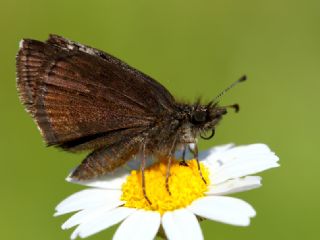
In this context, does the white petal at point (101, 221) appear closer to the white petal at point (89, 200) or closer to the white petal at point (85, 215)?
the white petal at point (85, 215)

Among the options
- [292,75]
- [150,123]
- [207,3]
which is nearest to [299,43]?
[292,75]

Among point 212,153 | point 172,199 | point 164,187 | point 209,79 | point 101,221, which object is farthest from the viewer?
point 209,79

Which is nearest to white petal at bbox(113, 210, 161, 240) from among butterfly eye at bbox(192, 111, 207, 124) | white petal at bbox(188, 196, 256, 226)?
white petal at bbox(188, 196, 256, 226)

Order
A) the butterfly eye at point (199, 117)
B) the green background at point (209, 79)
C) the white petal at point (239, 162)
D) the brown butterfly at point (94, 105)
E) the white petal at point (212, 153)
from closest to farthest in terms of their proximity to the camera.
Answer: the white petal at point (239, 162) → the butterfly eye at point (199, 117) → the brown butterfly at point (94, 105) → the white petal at point (212, 153) → the green background at point (209, 79)

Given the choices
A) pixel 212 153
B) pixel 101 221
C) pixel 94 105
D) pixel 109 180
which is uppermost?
pixel 94 105

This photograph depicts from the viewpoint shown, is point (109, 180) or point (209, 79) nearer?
point (109, 180)

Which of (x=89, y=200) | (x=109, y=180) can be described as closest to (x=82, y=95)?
(x=109, y=180)

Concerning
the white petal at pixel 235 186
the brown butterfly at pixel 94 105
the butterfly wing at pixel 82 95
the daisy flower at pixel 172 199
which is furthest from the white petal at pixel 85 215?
the white petal at pixel 235 186

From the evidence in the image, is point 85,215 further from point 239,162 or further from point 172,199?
point 239,162
